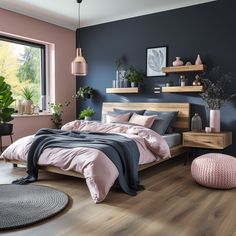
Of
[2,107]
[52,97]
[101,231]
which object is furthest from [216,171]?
[52,97]

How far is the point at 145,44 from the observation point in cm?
575

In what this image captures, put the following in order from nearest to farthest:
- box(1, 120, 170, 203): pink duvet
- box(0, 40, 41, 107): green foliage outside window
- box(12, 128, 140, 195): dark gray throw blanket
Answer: box(1, 120, 170, 203): pink duvet
box(12, 128, 140, 195): dark gray throw blanket
box(0, 40, 41, 107): green foliage outside window

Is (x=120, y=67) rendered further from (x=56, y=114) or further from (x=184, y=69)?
(x=56, y=114)

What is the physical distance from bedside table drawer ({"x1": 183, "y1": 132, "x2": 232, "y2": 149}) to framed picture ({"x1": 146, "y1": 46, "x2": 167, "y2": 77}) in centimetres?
151

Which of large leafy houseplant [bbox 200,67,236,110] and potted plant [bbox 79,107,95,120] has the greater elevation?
large leafy houseplant [bbox 200,67,236,110]

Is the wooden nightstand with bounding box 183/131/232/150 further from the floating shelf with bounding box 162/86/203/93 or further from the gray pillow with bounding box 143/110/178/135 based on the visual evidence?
the floating shelf with bounding box 162/86/203/93

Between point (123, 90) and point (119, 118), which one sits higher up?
point (123, 90)

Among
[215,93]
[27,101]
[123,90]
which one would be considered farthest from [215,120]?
[27,101]

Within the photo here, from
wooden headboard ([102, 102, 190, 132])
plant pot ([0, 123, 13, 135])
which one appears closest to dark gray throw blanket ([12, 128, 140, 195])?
plant pot ([0, 123, 13, 135])

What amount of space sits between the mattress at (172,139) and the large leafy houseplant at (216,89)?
2.43 feet

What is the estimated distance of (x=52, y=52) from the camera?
20.9ft

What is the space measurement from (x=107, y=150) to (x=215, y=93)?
2471mm

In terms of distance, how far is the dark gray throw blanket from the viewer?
130 inches

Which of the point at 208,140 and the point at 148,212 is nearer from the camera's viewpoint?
the point at 148,212
